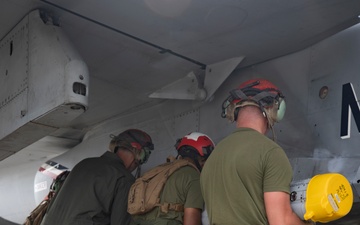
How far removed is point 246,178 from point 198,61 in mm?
2726

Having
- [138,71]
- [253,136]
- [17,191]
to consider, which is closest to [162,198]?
[253,136]

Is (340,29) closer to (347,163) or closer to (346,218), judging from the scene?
(347,163)

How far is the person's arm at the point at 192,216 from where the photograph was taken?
313 cm

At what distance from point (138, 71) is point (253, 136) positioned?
2.99 metres

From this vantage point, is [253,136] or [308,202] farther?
[253,136]

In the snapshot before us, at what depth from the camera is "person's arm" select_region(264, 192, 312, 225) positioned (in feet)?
6.89

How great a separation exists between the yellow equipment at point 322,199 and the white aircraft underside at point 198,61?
1.35 m

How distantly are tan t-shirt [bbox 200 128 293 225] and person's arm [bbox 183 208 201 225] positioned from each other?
73 cm

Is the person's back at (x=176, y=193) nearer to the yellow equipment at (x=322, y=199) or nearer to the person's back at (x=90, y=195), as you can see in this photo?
the person's back at (x=90, y=195)

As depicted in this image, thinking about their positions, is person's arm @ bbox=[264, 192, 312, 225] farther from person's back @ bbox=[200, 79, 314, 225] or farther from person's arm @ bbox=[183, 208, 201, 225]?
person's arm @ bbox=[183, 208, 201, 225]

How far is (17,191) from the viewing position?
315 inches

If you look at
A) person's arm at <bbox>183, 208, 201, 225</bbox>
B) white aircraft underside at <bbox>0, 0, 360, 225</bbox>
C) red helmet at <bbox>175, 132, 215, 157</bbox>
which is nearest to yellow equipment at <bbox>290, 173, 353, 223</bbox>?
person's arm at <bbox>183, 208, 201, 225</bbox>

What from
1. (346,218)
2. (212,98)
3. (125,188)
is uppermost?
(212,98)

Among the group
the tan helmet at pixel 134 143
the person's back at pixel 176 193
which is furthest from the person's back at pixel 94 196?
the person's back at pixel 176 193
